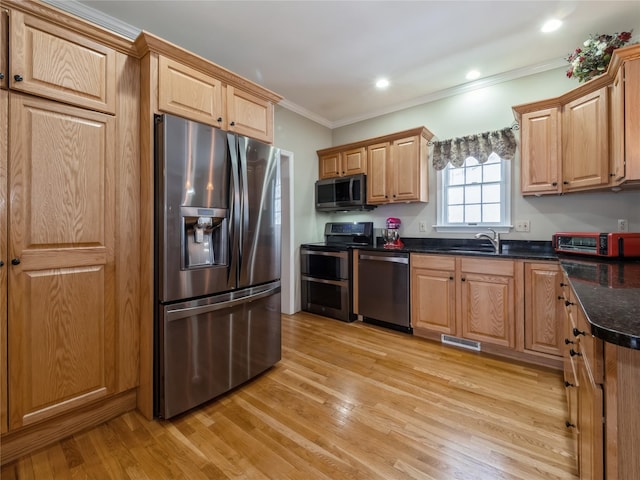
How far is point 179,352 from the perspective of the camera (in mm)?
1723

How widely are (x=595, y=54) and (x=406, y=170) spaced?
1.71 m

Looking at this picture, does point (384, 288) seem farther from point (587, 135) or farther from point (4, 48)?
point (4, 48)

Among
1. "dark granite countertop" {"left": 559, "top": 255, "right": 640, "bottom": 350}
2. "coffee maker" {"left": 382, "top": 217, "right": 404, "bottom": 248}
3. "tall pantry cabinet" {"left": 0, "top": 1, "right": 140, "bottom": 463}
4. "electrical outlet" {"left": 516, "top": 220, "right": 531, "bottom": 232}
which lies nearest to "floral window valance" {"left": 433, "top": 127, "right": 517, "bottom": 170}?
"electrical outlet" {"left": 516, "top": 220, "right": 531, "bottom": 232}

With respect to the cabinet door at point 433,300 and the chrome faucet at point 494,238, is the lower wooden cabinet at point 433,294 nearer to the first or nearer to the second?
the cabinet door at point 433,300

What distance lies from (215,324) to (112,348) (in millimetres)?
583

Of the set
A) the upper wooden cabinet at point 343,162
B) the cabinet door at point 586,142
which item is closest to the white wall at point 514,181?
the cabinet door at point 586,142

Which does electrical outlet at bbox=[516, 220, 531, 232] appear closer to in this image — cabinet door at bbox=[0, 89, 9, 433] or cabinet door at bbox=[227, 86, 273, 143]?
cabinet door at bbox=[227, 86, 273, 143]

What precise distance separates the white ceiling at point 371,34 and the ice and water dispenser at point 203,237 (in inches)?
59.2

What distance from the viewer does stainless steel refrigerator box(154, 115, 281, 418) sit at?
168 cm

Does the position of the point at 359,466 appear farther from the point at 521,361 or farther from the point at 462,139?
the point at 462,139

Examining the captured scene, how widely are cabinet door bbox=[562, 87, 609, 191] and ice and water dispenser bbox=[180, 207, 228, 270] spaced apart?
2798 mm

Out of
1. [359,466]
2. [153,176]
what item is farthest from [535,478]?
[153,176]

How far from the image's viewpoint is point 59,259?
150cm

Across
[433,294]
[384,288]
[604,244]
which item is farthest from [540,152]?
[384,288]
